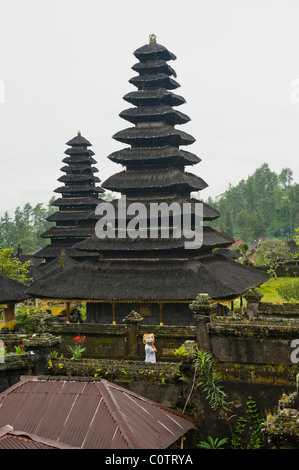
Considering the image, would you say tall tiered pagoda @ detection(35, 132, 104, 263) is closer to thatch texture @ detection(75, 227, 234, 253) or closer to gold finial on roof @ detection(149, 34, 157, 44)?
thatch texture @ detection(75, 227, 234, 253)

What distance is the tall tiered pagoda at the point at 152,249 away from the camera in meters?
22.5

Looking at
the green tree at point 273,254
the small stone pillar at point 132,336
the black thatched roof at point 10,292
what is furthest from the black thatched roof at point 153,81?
the green tree at point 273,254

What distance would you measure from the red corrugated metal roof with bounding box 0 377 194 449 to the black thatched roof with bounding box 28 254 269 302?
38.1ft

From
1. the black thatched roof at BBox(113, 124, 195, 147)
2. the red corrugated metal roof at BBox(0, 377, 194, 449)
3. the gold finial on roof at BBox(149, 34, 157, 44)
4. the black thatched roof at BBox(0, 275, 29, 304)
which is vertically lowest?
the red corrugated metal roof at BBox(0, 377, 194, 449)

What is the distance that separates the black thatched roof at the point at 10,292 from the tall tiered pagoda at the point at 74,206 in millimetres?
9489

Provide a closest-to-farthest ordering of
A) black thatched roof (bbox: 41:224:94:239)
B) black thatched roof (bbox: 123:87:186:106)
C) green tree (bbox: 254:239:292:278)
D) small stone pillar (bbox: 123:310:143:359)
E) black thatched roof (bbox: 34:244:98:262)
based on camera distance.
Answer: small stone pillar (bbox: 123:310:143:359) → black thatched roof (bbox: 123:87:186:106) → black thatched roof (bbox: 34:244:98:262) → black thatched roof (bbox: 41:224:94:239) → green tree (bbox: 254:239:292:278)

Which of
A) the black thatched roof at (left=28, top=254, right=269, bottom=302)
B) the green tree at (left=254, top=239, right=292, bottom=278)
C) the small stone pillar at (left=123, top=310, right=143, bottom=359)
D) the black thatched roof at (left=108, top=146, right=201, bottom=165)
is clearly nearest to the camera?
the small stone pillar at (left=123, top=310, right=143, bottom=359)

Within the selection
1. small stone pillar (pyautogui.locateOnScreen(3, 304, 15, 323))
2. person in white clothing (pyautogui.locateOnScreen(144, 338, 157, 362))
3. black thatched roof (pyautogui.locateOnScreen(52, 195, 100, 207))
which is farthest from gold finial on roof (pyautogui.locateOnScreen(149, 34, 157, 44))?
person in white clothing (pyautogui.locateOnScreen(144, 338, 157, 362))

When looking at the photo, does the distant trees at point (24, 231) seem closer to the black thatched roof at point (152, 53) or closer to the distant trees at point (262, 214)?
the distant trees at point (262, 214)

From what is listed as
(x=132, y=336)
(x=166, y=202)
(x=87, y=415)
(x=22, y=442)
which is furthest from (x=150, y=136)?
(x=22, y=442)

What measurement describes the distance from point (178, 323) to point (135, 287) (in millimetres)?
2921

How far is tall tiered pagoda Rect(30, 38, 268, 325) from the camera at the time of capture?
22516mm

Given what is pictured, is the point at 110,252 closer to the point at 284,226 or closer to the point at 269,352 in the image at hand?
the point at 269,352

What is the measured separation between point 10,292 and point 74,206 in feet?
49.5
